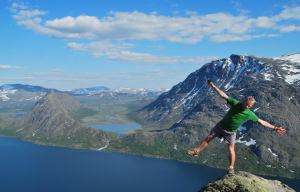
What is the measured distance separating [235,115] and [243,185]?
3690 mm

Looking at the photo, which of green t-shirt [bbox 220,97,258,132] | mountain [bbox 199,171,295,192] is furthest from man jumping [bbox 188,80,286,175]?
mountain [bbox 199,171,295,192]

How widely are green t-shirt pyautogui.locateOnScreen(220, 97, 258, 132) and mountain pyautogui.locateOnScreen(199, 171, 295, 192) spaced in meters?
2.60

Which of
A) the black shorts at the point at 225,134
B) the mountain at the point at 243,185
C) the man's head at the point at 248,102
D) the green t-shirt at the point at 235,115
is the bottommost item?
the mountain at the point at 243,185

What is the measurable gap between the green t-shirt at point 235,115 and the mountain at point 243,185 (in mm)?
2605

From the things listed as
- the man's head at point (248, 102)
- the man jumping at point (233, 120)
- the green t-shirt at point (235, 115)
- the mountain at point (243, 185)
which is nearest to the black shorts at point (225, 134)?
the man jumping at point (233, 120)

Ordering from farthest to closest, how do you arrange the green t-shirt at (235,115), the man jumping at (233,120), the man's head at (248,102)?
the green t-shirt at (235,115) → the man jumping at (233,120) → the man's head at (248,102)

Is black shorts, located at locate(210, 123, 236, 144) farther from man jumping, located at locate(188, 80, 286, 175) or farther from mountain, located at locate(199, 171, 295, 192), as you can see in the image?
mountain, located at locate(199, 171, 295, 192)

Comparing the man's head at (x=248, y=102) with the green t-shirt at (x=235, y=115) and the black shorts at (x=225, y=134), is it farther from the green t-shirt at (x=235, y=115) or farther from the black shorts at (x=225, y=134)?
the black shorts at (x=225, y=134)

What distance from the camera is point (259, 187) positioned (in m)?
22.2

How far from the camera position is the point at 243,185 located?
22.4 meters

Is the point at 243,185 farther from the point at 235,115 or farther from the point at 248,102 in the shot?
the point at 248,102

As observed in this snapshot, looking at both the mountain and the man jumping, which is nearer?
the mountain

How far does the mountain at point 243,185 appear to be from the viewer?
22250 millimetres

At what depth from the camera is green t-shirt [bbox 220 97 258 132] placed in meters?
23.4
